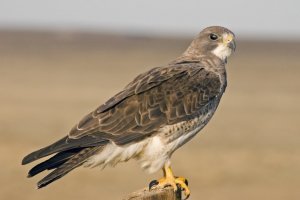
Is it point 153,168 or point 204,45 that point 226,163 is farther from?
point 153,168

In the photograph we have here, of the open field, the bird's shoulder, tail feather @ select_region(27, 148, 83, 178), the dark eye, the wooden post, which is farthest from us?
the open field

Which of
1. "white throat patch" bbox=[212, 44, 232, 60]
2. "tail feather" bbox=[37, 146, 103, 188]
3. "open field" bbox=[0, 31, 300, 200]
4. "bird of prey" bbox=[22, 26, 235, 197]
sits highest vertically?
"open field" bbox=[0, 31, 300, 200]

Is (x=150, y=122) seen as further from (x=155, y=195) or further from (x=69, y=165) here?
(x=155, y=195)

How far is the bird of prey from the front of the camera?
771 cm

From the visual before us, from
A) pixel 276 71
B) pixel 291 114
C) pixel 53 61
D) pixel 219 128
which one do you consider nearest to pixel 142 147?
pixel 219 128

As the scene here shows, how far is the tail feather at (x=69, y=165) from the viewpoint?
7.08 meters

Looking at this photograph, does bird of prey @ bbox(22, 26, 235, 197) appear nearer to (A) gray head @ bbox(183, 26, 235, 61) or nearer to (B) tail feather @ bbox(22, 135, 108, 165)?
(B) tail feather @ bbox(22, 135, 108, 165)

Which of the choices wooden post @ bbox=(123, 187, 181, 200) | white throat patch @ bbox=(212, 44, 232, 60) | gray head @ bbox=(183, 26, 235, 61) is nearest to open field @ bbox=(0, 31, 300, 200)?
gray head @ bbox=(183, 26, 235, 61)

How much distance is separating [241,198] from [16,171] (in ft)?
14.8

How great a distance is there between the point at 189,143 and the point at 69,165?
15.8 metres

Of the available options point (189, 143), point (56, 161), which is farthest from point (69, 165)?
point (189, 143)

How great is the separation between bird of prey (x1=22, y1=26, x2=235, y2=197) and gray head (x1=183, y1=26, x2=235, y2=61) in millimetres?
589

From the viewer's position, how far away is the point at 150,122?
26.8 feet

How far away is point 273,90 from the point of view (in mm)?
38750
